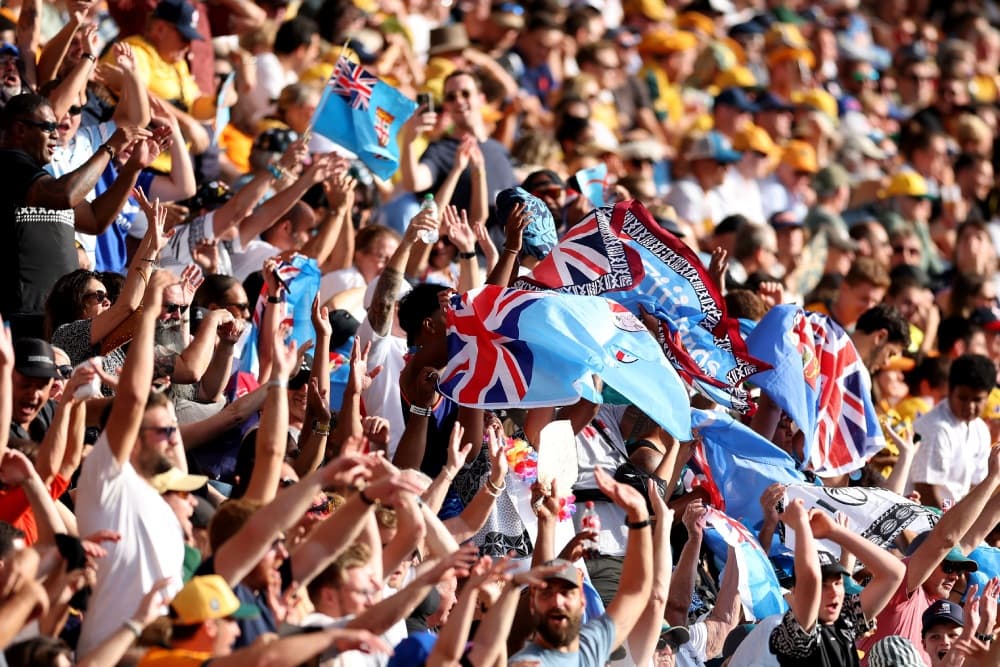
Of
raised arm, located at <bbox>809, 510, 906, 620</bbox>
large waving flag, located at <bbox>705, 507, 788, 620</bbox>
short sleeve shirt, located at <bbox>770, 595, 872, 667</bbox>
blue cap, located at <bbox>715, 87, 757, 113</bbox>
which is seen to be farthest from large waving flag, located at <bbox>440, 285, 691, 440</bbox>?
blue cap, located at <bbox>715, 87, 757, 113</bbox>

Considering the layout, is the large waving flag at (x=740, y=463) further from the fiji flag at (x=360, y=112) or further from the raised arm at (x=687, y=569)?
the fiji flag at (x=360, y=112)

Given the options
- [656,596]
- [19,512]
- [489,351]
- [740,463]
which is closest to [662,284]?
[740,463]

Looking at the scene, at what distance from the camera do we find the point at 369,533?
639cm

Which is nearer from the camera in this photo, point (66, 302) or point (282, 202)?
point (66, 302)

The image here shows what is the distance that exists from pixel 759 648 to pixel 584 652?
1.24 metres

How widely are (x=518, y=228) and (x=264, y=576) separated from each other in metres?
3.26

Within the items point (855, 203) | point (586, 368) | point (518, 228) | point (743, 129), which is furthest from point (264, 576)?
point (855, 203)

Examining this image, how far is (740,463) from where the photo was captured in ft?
28.9

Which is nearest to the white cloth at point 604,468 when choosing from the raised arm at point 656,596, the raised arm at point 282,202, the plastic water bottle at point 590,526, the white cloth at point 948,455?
the plastic water bottle at point 590,526

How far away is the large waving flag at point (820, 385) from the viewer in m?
9.22

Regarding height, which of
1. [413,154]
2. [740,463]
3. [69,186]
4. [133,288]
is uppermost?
[69,186]

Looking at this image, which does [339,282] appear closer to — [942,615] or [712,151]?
[942,615]

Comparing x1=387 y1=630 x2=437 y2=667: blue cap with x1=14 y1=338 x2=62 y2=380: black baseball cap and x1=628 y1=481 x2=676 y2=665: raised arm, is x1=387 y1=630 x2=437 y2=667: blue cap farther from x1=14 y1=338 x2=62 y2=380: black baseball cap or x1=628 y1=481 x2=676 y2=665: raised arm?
x1=14 y1=338 x2=62 y2=380: black baseball cap

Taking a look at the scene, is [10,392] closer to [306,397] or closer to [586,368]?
[306,397]
